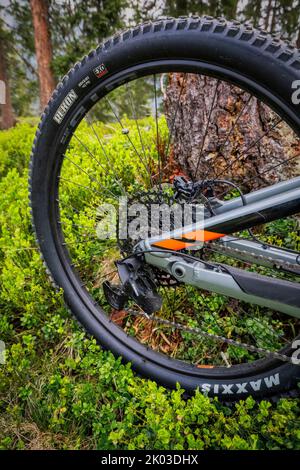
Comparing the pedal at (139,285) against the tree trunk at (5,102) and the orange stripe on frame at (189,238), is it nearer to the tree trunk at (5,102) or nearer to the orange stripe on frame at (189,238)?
the orange stripe on frame at (189,238)

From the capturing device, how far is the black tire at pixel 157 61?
1172 mm

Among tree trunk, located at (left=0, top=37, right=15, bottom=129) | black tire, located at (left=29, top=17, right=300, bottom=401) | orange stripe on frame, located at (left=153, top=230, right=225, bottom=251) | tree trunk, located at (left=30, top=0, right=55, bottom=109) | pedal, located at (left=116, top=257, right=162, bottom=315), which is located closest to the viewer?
black tire, located at (left=29, top=17, right=300, bottom=401)

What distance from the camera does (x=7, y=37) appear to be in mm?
11242

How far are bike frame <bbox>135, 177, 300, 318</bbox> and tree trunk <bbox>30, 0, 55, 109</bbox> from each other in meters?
8.01

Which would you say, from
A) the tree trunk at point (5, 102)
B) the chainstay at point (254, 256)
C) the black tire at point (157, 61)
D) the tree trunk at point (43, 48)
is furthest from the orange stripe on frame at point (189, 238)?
the tree trunk at point (5, 102)

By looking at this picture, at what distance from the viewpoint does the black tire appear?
1.17m

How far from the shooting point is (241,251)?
1.52m

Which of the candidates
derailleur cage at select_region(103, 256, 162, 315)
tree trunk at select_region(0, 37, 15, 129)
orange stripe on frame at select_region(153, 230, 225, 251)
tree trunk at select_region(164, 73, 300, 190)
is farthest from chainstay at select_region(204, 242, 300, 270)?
tree trunk at select_region(0, 37, 15, 129)

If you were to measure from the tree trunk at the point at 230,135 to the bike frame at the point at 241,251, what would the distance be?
789 mm

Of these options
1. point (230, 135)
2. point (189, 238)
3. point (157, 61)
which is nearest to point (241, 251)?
point (189, 238)

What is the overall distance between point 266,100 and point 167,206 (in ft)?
2.20

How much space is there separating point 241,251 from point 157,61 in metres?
0.90
